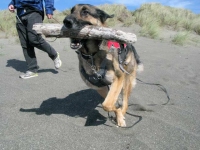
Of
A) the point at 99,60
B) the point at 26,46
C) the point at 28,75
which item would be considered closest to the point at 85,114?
the point at 99,60

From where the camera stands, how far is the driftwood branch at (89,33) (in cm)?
269

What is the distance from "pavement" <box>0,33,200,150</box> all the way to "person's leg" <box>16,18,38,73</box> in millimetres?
320

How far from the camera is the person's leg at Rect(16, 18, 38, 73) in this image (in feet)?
16.6

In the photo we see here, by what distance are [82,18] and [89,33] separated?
432 mm

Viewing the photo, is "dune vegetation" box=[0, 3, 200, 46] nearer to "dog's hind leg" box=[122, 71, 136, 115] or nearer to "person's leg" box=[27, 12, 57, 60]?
"person's leg" box=[27, 12, 57, 60]

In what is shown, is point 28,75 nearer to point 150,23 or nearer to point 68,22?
point 68,22

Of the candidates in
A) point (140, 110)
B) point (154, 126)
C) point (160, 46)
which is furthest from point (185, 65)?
point (154, 126)

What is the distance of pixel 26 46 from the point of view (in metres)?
5.23

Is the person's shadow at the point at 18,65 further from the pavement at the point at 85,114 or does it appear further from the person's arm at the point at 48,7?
the person's arm at the point at 48,7

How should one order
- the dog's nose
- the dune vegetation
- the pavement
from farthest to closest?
1. the dune vegetation
2. the dog's nose
3. the pavement

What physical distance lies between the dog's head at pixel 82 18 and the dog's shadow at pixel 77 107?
1116 millimetres

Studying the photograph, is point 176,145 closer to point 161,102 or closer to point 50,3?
point 161,102

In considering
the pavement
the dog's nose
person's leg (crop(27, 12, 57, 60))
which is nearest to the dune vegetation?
the pavement

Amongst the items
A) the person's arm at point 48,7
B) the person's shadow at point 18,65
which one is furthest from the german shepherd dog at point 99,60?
the person's shadow at point 18,65
